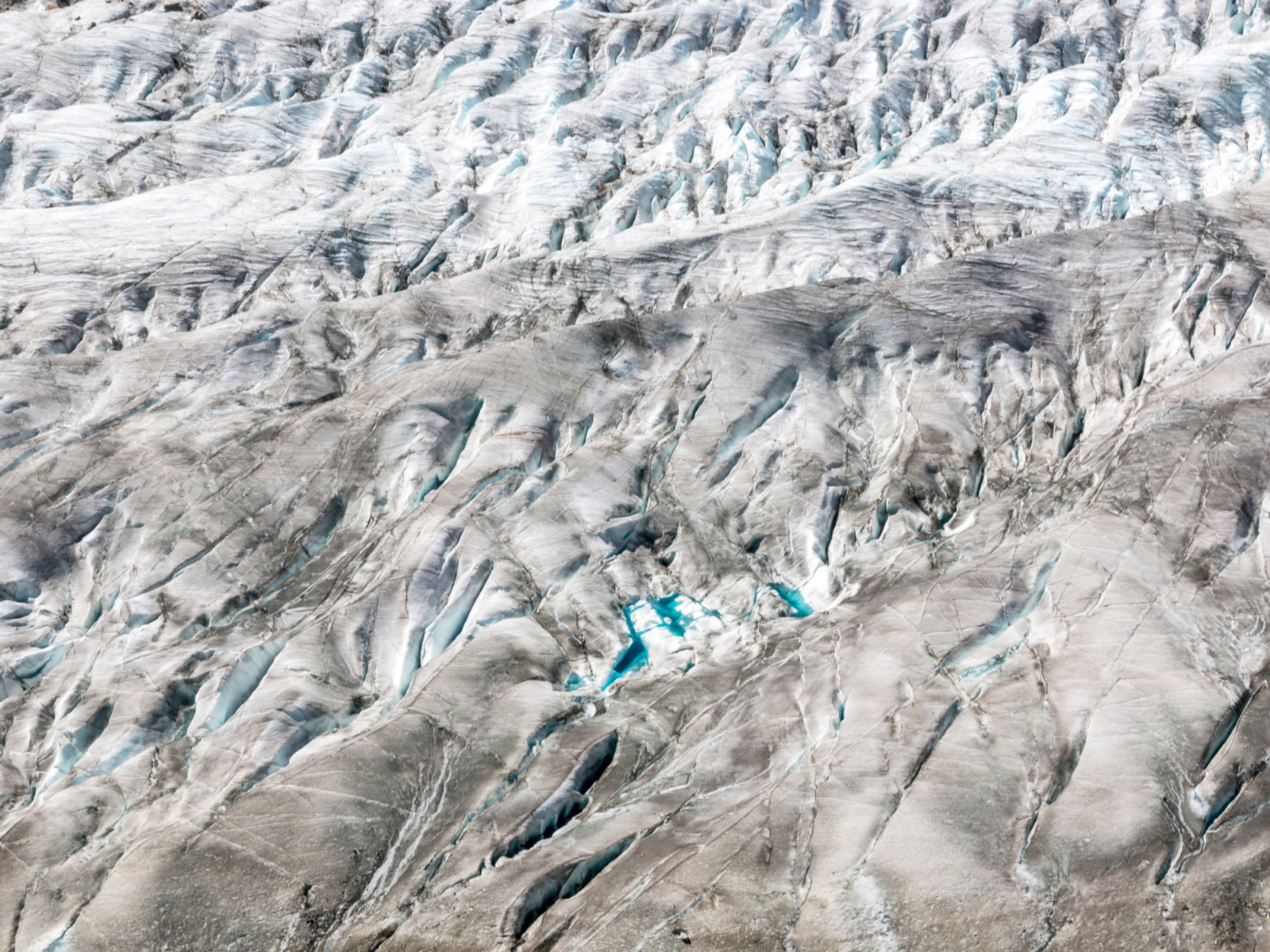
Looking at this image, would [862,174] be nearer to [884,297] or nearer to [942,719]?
[884,297]

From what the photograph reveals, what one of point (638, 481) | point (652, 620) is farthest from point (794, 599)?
point (638, 481)

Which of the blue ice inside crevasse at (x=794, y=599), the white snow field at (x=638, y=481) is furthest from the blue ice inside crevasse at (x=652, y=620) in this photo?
the blue ice inside crevasse at (x=794, y=599)

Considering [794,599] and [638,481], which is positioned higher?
[638,481]

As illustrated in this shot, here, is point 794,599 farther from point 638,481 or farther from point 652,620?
point 638,481

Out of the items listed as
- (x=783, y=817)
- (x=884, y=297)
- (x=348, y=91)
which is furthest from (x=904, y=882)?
(x=348, y=91)

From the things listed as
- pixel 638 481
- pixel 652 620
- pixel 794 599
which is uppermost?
pixel 638 481

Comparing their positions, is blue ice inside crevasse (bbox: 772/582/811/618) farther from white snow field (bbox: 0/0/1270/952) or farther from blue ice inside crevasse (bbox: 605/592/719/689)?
blue ice inside crevasse (bbox: 605/592/719/689)
